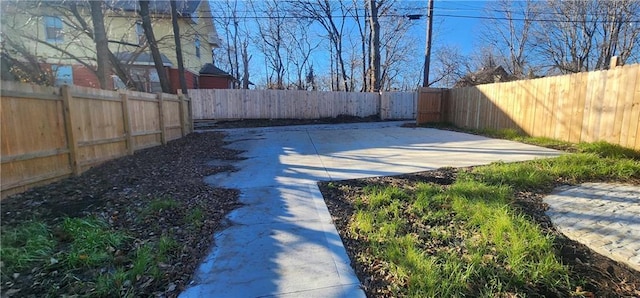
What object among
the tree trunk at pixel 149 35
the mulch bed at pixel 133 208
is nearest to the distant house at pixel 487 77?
the tree trunk at pixel 149 35

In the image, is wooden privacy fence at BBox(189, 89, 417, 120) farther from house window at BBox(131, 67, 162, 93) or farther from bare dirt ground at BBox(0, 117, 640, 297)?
bare dirt ground at BBox(0, 117, 640, 297)

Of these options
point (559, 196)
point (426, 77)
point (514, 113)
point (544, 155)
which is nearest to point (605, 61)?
point (426, 77)

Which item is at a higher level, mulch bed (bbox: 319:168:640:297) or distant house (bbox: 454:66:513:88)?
distant house (bbox: 454:66:513:88)

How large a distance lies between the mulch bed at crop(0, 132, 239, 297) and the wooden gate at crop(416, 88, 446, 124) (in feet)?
30.8

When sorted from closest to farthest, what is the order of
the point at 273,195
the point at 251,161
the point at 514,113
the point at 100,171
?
1. the point at 273,195
2. the point at 100,171
3. the point at 251,161
4. the point at 514,113

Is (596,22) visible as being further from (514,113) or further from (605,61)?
(514,113)

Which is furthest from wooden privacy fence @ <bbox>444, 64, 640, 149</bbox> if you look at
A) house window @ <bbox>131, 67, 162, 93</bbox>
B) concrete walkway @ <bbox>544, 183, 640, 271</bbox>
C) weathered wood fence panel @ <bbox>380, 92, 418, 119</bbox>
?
house window @ <bbox>131, 67, 162, 93</bbox>

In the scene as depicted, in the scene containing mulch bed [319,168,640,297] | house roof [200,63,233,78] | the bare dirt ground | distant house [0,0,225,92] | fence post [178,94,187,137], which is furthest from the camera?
house roof [200,63,233,78]

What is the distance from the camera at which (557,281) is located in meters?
1.83

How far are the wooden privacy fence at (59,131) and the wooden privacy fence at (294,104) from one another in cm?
783

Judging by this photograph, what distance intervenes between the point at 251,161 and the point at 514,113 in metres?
7.33

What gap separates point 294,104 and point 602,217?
1319cm

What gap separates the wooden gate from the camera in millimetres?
12391

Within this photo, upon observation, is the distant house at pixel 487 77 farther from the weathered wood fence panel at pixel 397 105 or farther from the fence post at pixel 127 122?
the fence post at pixel 127 122
